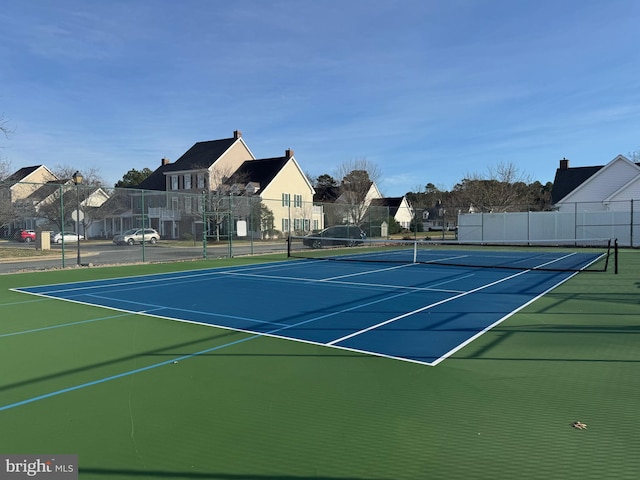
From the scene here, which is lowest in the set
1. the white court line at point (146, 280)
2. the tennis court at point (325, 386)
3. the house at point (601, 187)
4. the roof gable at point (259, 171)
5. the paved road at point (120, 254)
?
the tennis court at point (325, 386)

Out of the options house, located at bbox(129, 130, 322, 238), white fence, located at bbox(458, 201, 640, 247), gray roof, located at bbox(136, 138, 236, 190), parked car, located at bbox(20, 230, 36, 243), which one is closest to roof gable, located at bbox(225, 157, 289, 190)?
house, located at bbox(129, 130, 322, 238)

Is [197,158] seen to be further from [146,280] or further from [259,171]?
[146,280]

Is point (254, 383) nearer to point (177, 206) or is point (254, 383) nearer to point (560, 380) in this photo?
point (560, 380)

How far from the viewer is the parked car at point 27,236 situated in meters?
26.2

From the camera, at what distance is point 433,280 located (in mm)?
14688

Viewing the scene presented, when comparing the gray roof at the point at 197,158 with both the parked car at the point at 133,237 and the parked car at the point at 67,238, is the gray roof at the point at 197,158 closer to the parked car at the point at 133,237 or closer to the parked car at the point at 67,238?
the parked car at the point at 67,238

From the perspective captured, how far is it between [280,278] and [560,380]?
10681 mm

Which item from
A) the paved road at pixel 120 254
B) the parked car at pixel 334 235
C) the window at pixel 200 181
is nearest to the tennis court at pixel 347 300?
the paved road at pixel 120 254

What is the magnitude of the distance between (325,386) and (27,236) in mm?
27460

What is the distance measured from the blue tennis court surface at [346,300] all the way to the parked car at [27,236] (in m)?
14.2

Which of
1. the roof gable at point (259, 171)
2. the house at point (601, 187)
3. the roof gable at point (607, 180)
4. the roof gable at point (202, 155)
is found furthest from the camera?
the roof gable at point (202, 155)

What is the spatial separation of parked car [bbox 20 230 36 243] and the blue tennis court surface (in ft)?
46.7

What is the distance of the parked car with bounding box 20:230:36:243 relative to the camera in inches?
1030

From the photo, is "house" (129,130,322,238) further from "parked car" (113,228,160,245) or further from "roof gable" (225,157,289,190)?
"parked car" (113,228,160,245)
